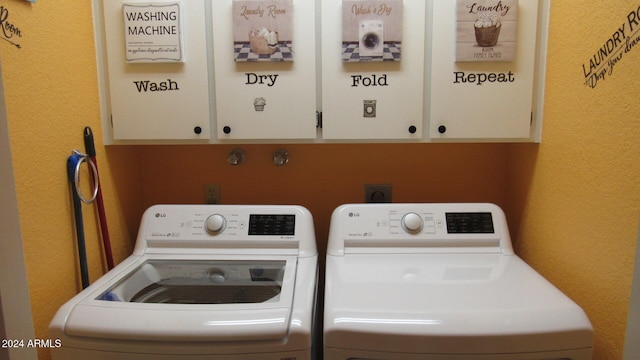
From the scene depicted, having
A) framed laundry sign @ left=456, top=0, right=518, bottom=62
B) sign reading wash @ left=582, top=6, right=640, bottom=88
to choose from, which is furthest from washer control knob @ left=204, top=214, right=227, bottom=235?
sign reading wash @ left=582, top=6, right=640, bottom=88

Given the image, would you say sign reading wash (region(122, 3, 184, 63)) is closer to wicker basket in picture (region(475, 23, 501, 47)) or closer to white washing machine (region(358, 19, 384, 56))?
white washing machine (region(358, 19, 384, 56))

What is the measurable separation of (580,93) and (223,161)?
1.44m

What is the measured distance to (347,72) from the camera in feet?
4.41

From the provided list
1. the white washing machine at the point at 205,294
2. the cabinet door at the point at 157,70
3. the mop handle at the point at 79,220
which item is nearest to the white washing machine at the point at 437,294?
the white washing machine at the point at 205,294

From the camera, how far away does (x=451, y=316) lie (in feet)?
2.96

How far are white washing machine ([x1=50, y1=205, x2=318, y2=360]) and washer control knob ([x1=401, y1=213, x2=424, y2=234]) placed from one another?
1.23 ft

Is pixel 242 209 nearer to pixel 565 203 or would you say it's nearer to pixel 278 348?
pixel 278 348

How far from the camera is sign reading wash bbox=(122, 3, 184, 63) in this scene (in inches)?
52.1

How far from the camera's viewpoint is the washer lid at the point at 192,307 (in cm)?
89

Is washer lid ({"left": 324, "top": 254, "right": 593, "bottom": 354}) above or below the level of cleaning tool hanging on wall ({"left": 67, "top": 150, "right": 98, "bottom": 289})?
below

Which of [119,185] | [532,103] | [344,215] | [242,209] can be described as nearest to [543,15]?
[532,103]

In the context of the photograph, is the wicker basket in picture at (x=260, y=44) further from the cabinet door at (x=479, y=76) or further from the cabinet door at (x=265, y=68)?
the cabinet door at (x=479, y=76)

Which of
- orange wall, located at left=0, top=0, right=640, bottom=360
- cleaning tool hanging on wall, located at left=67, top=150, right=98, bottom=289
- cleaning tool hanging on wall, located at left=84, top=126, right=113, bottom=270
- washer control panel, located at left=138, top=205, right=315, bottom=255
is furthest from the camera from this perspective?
washer control panel, located at left=138, top=205, right=315, bottom=255

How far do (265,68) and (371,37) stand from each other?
0.41 metres
